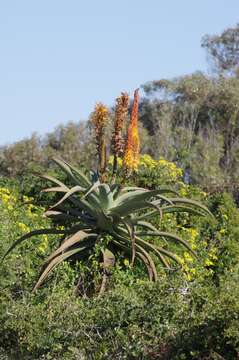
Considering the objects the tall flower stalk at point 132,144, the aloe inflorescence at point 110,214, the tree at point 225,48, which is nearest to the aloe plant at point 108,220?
the aloe inflorescence at point 110,214

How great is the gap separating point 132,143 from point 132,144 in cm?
1

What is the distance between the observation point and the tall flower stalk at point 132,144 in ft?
32.2

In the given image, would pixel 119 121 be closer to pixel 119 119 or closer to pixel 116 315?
pixel 119 119

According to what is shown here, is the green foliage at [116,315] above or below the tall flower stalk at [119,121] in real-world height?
below

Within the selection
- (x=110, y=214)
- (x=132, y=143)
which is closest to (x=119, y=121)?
(x=132, y=143)

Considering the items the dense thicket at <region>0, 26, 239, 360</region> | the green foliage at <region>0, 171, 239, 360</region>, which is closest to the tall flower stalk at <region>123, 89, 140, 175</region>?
the dense thicket at <region>0, 26, 239, 360</region>

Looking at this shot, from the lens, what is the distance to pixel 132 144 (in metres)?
9.84

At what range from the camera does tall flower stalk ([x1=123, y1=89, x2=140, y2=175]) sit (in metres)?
9.80

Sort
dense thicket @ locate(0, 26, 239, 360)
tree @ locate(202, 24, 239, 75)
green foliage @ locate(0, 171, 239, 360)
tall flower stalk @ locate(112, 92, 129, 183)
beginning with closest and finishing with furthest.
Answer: green foliage @ locate(0, 171, 239, 360) < dense thicket @ locate(0, 26, 239, 360) < tall flower stalk @ locate(112, 92, 129, 183) < tree @ locate(202, 24, 239, 75)

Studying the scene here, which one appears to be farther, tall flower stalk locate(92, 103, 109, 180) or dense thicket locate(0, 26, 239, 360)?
tall flower stalk locate(92, 103, 109, 180)

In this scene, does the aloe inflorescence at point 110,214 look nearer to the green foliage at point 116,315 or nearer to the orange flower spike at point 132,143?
the orange flower spike at point 132,143

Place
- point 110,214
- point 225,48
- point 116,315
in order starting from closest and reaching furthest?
point 116,315 < point 110,214 < point 225,48

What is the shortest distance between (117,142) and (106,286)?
1.57 m

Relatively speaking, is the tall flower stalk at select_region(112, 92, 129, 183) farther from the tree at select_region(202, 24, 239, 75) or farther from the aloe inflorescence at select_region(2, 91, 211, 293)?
the tree at select_region(202, 24, 239, 75)
